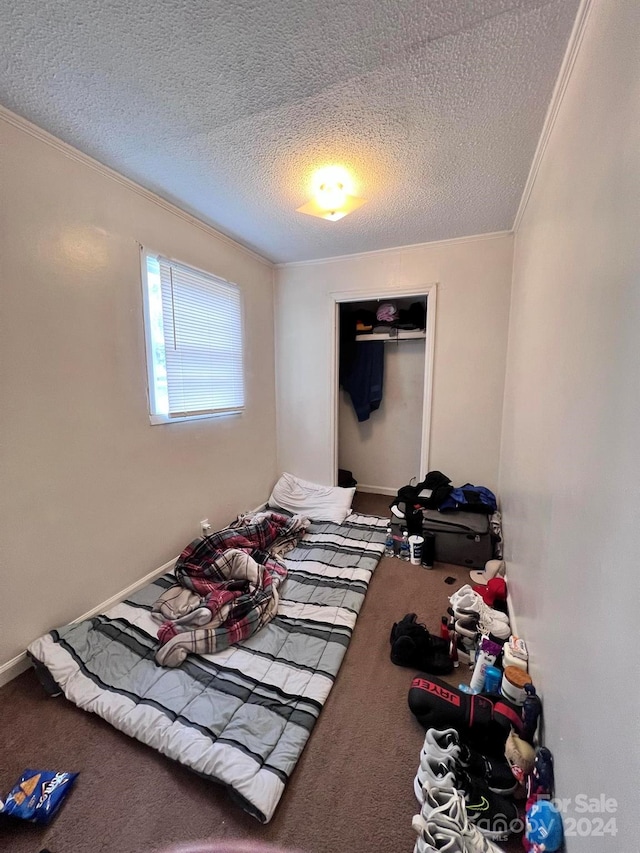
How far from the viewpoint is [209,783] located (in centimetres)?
111

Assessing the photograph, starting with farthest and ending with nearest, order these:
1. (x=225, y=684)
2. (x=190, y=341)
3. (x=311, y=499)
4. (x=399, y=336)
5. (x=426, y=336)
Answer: (x=399, y=336), (x=311, y=499), (x=426, y=336), (x=190, y=341), (x=225, y=684)

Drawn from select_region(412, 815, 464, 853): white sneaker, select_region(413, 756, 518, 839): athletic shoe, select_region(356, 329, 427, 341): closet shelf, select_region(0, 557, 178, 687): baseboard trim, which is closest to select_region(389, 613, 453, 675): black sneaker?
select_region(413, 756, 518, 839): athletic shoe

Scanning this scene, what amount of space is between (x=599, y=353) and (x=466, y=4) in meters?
1.16

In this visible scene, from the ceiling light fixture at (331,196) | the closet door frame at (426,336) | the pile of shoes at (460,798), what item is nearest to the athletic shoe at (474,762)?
the pile of shoes at (460,798)

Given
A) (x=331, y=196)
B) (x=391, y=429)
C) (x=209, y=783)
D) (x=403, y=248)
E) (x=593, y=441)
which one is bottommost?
(x=209, y=783)

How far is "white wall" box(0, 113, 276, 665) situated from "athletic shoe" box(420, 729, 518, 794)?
1764 millimetres

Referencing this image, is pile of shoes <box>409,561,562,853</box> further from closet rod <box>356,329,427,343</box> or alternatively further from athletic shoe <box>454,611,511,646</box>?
closet rod <box>356,329,427,343</box>

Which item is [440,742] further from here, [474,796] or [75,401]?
[75,401]

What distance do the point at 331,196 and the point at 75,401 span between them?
179 cm

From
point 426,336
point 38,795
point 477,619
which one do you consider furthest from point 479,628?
point 426,336

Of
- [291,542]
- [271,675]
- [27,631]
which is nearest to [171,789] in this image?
[271,675]

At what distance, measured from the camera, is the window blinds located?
220 centimetres

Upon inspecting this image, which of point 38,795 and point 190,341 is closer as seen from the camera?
point 38,795

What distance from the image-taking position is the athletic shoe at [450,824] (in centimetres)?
87
